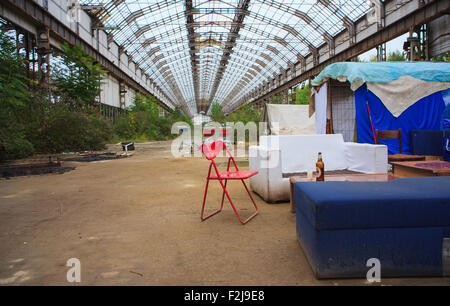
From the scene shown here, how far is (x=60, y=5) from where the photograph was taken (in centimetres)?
1623

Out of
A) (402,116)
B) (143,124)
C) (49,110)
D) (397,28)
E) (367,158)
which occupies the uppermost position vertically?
(397,28)

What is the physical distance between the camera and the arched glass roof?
68.1 ft

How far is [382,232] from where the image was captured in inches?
74.8

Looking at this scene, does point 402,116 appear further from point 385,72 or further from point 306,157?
point 306,157

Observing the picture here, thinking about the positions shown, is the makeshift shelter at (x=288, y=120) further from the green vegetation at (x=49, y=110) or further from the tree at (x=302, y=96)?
the tree at (x=302, y=96)

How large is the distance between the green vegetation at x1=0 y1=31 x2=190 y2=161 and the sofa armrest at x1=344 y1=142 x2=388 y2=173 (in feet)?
29.7

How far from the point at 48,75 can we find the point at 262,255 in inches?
650

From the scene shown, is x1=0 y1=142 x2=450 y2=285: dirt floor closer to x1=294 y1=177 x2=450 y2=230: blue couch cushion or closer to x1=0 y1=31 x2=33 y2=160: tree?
x1=294 y1=177 x2=450 y2=230: blue couch cushion

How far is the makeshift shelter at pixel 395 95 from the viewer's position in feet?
22.4

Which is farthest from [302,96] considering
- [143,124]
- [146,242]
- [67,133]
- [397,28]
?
[146,242]

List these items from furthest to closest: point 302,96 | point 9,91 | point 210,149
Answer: point 302,96 → point 9,91 → point 210,149

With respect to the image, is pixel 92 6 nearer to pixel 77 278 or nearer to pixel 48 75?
pixel 48 75

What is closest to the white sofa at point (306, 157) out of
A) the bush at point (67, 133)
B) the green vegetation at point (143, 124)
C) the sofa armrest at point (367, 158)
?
the sofa armrest at point (367, 158)

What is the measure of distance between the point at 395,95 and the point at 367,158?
354cm
